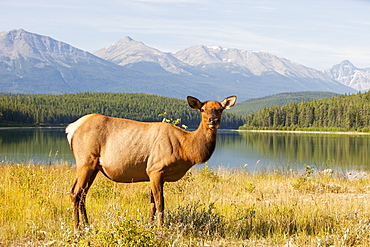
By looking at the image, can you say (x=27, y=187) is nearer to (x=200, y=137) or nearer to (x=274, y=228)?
(x=200, y=137)

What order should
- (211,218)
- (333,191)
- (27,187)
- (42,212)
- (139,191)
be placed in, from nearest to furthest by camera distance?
(211,218) < (42,212) < (27,187) < (139,191) < (333,191)

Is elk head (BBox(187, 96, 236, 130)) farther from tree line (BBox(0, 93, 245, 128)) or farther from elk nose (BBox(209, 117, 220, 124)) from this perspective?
tree line (BBox(0, 93, 245, 128))

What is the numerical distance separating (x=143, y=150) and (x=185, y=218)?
150 cm

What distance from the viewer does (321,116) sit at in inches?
5679

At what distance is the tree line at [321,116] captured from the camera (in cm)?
13100

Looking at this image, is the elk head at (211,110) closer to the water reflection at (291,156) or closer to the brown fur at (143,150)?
the brown fur at (143,150)

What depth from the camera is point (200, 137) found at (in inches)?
280

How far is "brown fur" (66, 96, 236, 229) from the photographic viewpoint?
6.91 metres

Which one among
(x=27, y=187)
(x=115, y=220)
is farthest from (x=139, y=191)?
(x=115, y=220)

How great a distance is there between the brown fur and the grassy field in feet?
2.11

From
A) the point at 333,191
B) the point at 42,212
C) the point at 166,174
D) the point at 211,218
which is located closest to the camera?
the point at 166,174

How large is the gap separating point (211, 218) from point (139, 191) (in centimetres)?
373

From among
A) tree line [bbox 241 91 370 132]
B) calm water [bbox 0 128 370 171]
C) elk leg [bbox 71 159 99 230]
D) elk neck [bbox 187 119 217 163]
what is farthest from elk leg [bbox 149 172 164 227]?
tree line [bbox 241 91 370 132]

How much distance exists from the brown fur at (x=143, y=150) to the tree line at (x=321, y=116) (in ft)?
407
